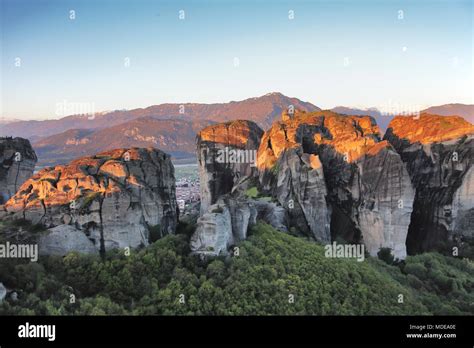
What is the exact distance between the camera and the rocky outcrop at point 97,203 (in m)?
19.0

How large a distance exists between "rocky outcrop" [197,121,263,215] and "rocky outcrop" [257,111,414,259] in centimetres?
188

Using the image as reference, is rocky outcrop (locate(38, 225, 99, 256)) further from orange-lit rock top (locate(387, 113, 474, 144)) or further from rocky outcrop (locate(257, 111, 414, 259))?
orange-lit rock top (locate(387, 113, 474, 144))

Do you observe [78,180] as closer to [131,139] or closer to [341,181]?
[341,181]

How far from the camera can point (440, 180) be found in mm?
33969

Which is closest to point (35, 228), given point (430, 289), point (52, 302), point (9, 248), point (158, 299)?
point (9, 248)

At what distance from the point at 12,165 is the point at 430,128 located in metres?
33.3

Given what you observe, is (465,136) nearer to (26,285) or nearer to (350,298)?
(350,298)

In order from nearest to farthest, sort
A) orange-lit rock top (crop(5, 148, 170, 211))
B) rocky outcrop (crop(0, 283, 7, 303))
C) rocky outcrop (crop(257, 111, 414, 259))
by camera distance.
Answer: rocky outcrop (crop(0, 283, 7, 303)) < orange-lit rock top (crop(5, 148, 170, 211)) < rocky outcrop (crop(257, 111, 414, 259))

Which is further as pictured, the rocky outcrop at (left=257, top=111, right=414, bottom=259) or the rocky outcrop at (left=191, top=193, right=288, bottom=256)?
the rocky outcrop at (left=257, top=111, right=414, bottom=259)

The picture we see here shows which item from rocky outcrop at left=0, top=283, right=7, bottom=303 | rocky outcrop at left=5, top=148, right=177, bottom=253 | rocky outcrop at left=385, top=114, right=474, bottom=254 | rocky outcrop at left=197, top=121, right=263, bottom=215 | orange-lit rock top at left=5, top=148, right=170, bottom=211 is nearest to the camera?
rocky outcrop at left=0, top=283, right=7, bottom=303

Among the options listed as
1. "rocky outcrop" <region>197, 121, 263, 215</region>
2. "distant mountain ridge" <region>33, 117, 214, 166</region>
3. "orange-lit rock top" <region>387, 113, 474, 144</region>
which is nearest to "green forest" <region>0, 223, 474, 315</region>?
"rocky outcrop" <region>197, 121, 263, 215</region>

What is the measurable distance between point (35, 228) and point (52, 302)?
195 inches

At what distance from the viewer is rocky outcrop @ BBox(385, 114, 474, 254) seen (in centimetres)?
3297

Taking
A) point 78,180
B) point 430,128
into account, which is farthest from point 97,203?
point 430,128
